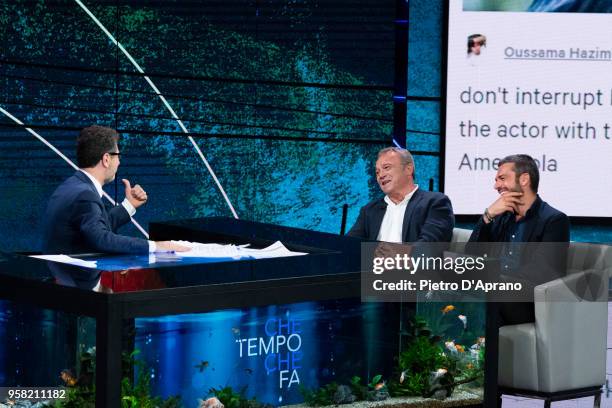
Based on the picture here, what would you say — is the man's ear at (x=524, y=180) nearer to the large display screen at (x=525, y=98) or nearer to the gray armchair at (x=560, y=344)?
the gray armchair at (x=560, y=344)

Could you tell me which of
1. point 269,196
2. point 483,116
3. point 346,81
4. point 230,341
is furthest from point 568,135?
point 230,341

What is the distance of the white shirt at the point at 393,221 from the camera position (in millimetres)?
5562

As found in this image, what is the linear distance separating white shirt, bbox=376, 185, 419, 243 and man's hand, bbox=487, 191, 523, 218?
449mm

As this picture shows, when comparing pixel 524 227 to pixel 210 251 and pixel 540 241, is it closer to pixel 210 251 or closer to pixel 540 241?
pixel 540 241

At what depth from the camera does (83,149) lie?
471 cm

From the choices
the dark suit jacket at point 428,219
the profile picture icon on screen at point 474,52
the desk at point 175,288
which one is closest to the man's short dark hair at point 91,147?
the desk at point 175,288

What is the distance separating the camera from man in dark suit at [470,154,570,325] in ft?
17.2

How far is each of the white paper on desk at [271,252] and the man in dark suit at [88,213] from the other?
0.81 feet

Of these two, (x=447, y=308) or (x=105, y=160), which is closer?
(x=447, y=308)

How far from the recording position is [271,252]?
439 cm

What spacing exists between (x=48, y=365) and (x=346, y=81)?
519 cm

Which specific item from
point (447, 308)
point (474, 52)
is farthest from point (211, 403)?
point (474, 52)

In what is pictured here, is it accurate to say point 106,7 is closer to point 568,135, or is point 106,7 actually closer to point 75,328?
point 568,135

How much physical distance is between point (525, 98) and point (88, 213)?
193 inches
